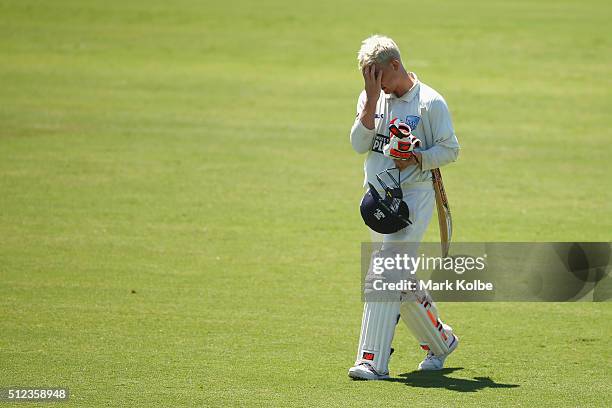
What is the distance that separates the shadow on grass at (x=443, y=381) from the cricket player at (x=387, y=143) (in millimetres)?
181

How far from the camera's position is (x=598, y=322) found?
8.58m

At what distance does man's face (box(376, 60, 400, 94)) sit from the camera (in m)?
6.83

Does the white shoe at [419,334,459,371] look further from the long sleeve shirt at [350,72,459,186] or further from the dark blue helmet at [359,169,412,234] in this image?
the long sleeve shirt at [350,72,459,186]

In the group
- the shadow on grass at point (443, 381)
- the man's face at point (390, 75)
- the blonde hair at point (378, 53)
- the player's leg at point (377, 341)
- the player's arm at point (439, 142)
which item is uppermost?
the blonde hair at point (378, 53)

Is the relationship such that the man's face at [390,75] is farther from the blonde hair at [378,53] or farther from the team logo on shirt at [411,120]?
the team logo on shirt at [411,120]

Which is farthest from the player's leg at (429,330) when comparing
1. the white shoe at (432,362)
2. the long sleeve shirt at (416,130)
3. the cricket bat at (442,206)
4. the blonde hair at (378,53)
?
the blonde hair at (378,53)

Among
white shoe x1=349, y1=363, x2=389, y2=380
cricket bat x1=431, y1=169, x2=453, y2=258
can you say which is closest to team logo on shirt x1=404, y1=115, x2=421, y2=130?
cricket bat x1=431, y1=169, x2=453, y2=258

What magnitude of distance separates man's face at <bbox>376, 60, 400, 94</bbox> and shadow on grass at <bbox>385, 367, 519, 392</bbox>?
6.02 feet

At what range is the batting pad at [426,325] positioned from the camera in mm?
7180

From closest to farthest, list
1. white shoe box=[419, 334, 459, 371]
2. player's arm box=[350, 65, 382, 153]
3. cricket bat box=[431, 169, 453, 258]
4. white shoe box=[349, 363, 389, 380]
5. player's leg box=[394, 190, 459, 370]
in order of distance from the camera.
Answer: player's arm box=[350, 65, 382, 153]
white shoe box=[349, 363, 389, 380]
player's leg box=[394, 190, 459, 370]
cricket bat box=[431, 169, 453, 258]
white shoe box=[419, 334, 459, 371]

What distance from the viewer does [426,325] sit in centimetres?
722

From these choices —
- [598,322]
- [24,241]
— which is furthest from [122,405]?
[24,241]

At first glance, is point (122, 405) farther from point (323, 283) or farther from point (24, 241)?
point (24, 241)

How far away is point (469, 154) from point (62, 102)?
761cm
